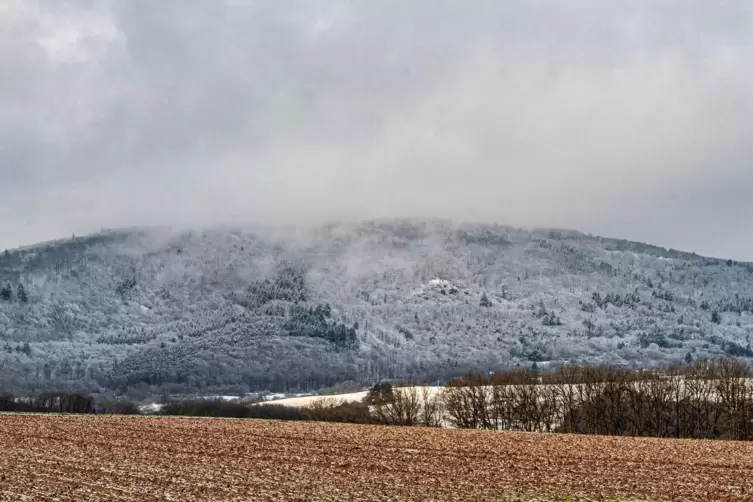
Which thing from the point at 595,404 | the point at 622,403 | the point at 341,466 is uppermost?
the point at 622,403

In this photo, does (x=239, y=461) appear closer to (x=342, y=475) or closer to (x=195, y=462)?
(x=195, y=462)

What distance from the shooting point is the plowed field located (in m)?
36.8

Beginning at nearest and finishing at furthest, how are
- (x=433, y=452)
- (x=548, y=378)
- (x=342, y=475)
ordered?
(x=342, y=475) < (x=433, y=452) < (x=548, y=378)

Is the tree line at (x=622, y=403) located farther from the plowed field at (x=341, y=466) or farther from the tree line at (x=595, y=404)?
the plowed field at (x=341, y=466)

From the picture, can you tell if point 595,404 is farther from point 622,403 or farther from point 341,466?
point 341,466

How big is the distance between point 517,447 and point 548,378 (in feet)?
259

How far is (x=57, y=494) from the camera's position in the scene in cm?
3406

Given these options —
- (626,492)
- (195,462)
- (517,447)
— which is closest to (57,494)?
(195,462)

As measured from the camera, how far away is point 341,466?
46.8m

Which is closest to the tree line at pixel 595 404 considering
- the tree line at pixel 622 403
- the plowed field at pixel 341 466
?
the tree line at pixel 622 403

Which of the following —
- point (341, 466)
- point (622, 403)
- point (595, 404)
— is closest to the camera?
point (341, 466)

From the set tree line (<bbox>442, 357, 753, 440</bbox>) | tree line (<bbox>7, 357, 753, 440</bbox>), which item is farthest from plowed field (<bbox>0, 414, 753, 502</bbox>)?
tree line (<bbox>7, 357, 753, 440</bbox>)

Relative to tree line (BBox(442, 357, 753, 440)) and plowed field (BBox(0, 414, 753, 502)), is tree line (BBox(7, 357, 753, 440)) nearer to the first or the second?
tree line (BBox(442, 357, 753, 440))

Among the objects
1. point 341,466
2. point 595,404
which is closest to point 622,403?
point 595,404
